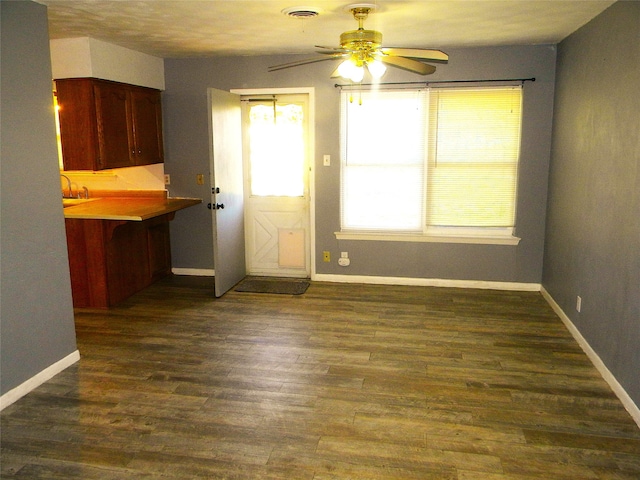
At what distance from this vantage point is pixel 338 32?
433 centimetres

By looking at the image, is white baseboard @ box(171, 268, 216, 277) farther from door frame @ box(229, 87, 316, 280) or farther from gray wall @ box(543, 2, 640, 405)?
gray wall @ box(543, 2, 640, 405)

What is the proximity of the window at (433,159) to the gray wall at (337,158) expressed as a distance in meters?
0.12

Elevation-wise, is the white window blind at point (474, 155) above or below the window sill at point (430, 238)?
above

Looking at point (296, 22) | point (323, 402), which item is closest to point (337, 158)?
point (296, 22)

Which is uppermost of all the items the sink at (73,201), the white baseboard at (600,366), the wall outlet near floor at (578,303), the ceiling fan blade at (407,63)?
the ceiling fan blade at (407,63)

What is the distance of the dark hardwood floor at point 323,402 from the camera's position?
2654mm

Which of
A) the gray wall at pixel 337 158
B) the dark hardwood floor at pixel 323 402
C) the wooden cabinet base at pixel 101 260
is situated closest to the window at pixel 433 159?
the gray wall at pixel 337 158

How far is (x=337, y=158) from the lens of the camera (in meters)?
5.63

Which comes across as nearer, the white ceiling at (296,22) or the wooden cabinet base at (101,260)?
the white ceiling at (296,22)

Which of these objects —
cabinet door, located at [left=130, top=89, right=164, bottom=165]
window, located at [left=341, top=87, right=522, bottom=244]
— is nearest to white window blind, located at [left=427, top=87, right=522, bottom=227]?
window, located at [left=341, top=87, right=522, bottom=244]

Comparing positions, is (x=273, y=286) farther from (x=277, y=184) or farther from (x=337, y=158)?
(x=337, y=158)

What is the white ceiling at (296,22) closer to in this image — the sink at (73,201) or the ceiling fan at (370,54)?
the ceiling fan at (370,54)

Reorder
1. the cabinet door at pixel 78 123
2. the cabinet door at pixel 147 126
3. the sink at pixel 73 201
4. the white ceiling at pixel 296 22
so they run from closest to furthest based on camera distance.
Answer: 1. the white ceiling at pixel 296 22
2. the cabinet door at pixel 78 123
3. the cabinet door at pixel 147 126
4. the sink at pixel 73 201

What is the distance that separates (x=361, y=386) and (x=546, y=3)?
2.80 m
